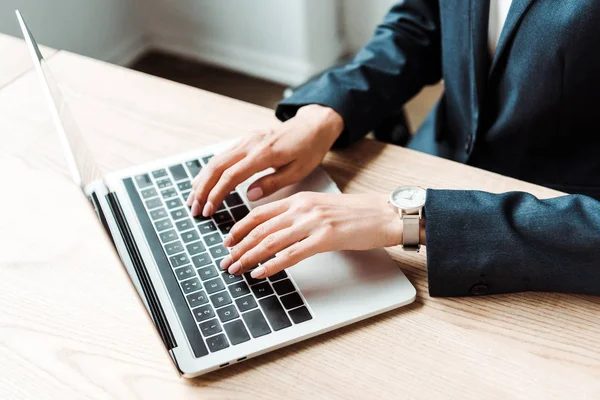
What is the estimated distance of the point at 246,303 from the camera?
0.76 m

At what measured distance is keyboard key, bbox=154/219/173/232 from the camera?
34.5 inches

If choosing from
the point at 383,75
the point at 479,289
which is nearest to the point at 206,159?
the point at 383,75

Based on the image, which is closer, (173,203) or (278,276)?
(278,276)

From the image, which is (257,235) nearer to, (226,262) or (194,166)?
(226,262)

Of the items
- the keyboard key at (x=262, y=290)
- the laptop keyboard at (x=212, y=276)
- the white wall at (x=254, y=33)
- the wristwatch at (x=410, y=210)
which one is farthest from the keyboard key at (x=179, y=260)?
the white wall at (x=254, y=33)

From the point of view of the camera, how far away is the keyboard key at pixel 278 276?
0.79m

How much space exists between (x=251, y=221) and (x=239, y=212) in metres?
0.08

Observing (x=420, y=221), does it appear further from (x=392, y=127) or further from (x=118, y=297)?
(x=392, y=127)

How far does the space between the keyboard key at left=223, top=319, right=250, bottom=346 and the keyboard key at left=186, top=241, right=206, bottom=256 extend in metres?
0.13

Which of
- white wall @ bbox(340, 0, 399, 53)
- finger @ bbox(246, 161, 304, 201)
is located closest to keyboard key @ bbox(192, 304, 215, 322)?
finger @ bbox(246, 161, 304, 201)

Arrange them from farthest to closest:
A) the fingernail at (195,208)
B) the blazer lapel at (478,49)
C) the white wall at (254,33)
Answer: the white wall at (254,33)
the blazer lapel at (478,49)
the fingernail at (195,208)

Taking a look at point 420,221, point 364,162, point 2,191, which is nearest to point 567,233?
point 420,221

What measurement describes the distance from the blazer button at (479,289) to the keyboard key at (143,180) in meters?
0.46

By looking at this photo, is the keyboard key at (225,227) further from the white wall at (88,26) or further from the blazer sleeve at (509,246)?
the white wall at (88,26)
